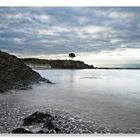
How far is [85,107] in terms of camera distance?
374cm

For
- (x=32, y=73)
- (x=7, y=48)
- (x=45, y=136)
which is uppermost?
(x=7, y=48)

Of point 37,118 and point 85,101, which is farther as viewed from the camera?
point 85,101

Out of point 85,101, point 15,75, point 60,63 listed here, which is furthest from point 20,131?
point 15,75

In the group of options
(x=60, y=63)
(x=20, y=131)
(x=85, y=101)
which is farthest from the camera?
(x=60, y=63)

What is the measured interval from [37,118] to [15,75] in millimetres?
1130

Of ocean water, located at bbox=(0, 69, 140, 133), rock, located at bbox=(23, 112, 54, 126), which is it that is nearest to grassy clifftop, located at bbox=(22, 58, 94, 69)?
ocean water, located at bbox=(0, 69, 140, 133)

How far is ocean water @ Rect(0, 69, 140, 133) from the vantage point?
11.4 feet

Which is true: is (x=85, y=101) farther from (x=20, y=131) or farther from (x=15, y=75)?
(x=15, y=75)

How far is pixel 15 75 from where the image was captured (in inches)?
174

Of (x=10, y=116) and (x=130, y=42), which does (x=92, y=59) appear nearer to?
(x=130, y=42)

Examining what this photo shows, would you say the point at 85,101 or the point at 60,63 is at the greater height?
the point at 60,63

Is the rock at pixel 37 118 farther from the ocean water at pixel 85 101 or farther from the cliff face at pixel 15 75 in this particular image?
the cliff face at pixel 15 75

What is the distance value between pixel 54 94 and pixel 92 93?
0.51 m
